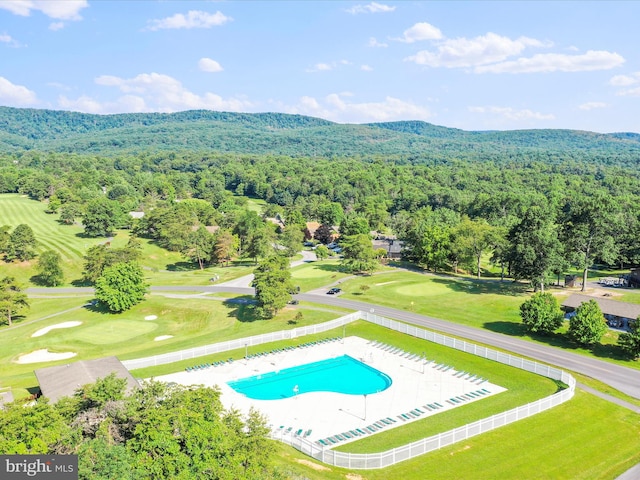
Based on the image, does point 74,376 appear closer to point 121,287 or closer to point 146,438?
point 146,438

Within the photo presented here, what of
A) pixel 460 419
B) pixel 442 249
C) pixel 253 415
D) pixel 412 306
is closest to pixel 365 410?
pixel 460 419

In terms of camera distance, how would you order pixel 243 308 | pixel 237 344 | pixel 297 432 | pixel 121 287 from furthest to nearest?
1. pixel 243 308
2. pixel 121 287
3. pixel 237 344
4. pixel 297 432

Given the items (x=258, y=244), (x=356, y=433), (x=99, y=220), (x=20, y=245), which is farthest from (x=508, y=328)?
(x=99, y=220)

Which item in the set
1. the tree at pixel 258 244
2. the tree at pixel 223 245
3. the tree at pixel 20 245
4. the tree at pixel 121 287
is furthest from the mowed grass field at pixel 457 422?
the tree at pixel 258 244

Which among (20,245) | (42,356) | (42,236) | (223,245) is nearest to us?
(42,356)

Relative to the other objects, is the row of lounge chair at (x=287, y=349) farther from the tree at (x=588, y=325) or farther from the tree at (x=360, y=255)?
the tree at (x=360, y=255)

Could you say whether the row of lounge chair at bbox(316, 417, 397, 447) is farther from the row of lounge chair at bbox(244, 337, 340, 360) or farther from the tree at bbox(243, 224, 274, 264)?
the tree at bbox(243, 224, 274, 264)

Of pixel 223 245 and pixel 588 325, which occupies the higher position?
pixel 223 245
